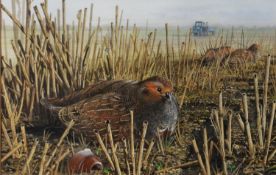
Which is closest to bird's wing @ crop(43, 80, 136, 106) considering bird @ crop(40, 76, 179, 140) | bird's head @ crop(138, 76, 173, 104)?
bird @ crop(40, 76, 179, 140)

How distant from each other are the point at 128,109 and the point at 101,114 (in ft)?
0.80

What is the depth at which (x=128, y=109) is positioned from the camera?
14.1ft

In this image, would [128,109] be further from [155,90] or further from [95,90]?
[95,90]

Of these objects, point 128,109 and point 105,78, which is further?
point 105,78

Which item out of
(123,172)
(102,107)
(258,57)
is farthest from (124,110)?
(258,57)

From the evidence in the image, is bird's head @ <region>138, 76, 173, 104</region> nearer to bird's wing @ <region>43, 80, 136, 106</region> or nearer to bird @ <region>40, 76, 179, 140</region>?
bird @ <region>40, 76, 179, 140</region>

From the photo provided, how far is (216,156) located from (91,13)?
2358 millimetres

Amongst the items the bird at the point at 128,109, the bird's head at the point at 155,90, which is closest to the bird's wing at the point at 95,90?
the bird at the point at 128,109

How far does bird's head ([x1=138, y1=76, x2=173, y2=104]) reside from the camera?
13.7ft

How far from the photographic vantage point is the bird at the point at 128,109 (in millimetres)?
4254

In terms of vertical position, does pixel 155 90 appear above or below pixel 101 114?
above

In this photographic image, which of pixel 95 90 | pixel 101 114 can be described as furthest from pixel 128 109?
pixel 95 90

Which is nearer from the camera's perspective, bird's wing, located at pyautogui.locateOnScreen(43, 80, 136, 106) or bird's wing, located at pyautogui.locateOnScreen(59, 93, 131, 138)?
bird's wing, located at pyautogui.locateOnScreen(59, 93, 131, 138)

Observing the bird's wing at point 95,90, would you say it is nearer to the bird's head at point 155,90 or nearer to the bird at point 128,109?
the bird at point 128,109
